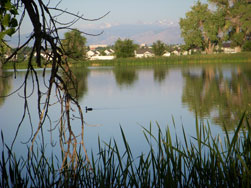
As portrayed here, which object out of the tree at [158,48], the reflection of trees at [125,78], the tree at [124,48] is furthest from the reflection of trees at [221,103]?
the tree at [158,48]

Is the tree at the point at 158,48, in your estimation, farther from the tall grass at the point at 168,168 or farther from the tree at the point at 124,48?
the tall grass at the point at 168,168

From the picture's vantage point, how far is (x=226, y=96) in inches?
663

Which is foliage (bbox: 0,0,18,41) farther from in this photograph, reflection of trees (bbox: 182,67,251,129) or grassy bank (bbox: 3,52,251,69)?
grassy bank (bbox: 3,52,251,69)

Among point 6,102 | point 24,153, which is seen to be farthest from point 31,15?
point 6,102

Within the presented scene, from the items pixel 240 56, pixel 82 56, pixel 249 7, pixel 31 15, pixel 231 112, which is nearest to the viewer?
pixel 31 15

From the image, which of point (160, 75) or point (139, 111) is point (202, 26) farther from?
point (139, 111)

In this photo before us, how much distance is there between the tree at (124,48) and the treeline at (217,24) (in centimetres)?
1086

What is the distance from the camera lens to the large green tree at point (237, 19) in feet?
205

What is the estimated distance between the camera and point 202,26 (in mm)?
69125

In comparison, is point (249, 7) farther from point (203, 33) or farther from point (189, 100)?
point (189, 100)

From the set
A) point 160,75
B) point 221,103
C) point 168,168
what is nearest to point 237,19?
point 160,75

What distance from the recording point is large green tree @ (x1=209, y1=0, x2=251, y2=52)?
205 ft

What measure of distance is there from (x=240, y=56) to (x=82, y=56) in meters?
50.2

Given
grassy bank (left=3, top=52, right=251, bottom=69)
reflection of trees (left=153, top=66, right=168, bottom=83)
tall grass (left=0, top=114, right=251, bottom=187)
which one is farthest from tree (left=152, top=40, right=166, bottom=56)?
tall grass (left=0, top=114, right=251, bottom=187)
